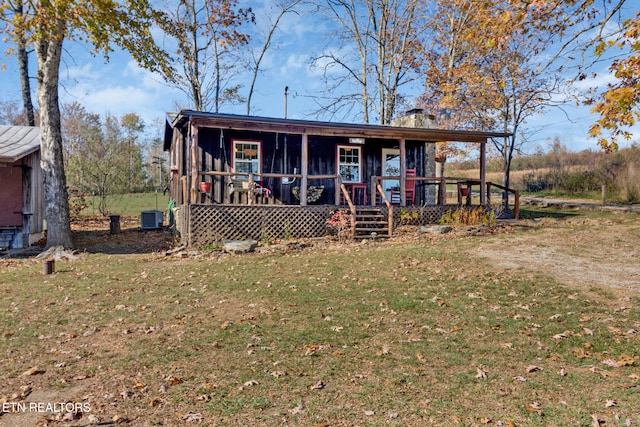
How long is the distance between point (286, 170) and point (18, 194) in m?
8.28

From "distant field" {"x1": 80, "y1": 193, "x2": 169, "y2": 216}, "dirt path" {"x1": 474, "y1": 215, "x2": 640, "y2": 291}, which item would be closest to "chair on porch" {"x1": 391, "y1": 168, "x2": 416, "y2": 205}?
"dirt path" {"x1": 474, "y1": 215, "x2": 640, "y2": 291}

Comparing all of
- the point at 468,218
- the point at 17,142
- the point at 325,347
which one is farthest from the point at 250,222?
the point at 325,347

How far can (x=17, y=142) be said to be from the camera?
1334 centimetres

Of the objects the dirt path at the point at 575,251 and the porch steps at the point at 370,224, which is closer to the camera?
the dirt path at the point at 575,251

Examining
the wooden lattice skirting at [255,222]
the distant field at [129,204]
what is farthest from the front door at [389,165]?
the distant field at [129,204]

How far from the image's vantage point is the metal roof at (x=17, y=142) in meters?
11.6

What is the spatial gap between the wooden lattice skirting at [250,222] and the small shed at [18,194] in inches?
187

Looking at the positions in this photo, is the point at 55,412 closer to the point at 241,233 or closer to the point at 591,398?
the point at 591,398

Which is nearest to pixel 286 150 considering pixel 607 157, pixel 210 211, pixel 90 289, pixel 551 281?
pixel 210 211

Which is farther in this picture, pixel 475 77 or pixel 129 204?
Answer: pixel 129 204

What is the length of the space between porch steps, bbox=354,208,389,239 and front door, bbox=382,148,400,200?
11.3 ft

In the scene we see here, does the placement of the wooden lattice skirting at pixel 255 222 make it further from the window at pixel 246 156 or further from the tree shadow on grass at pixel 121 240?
the window at pixel 246 156

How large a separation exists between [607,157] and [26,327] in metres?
29.6

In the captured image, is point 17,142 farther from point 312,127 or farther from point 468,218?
point 468,218
